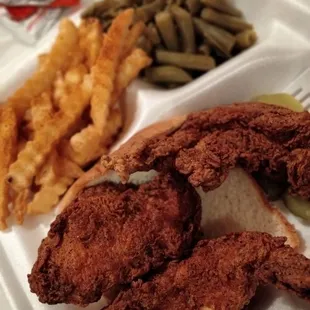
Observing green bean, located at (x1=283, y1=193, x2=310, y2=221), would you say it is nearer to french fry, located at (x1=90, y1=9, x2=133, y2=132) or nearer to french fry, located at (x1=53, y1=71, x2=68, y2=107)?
french fry, located at (x1=90, y1=9, x2=133, y2=132)

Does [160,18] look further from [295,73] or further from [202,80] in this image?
[295,73]

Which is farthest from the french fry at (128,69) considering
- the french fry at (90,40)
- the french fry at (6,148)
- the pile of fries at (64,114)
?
the french fry at (6,148)

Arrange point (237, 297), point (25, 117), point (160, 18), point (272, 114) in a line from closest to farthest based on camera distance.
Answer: point (237, 297), point (272, 114), point (25, 117), point (160, 18)

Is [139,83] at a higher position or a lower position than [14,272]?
higher

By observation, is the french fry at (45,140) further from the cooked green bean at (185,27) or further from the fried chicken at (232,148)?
the cooked green bean at (185,27)

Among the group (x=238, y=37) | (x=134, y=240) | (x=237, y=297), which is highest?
(x=238, y=37)

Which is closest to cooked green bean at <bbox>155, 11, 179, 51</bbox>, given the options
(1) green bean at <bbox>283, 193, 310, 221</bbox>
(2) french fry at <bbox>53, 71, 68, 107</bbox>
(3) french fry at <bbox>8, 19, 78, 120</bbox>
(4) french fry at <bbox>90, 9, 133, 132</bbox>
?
(4) french fry at <bbox>90, 9, 133, 132</bbox>

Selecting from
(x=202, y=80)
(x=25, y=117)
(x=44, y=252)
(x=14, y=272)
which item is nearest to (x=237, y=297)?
(x=44, y=252)
